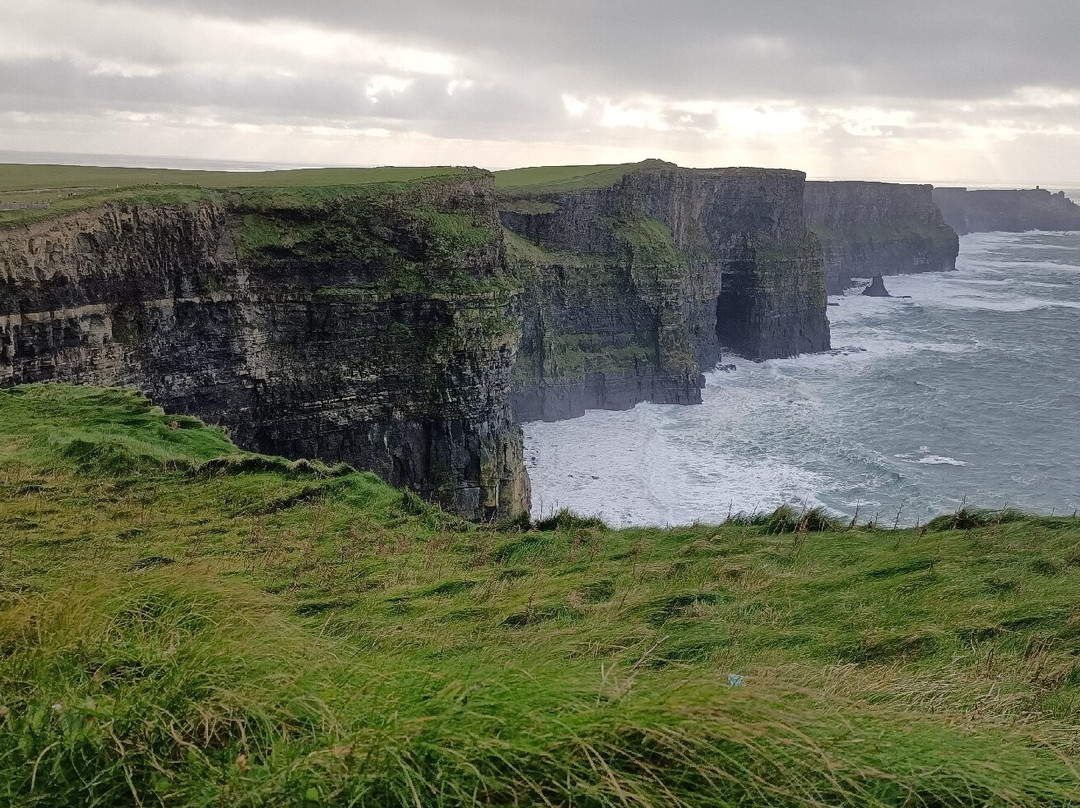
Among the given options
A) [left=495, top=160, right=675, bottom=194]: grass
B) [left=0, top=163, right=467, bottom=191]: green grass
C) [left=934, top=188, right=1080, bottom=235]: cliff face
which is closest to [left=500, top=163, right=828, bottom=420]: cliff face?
[left=495, top=160, right=675, bottom=194]: grass

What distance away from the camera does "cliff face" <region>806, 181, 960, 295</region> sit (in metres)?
96.6

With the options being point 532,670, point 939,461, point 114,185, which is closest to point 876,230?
point 939,461

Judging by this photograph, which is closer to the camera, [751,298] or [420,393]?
[420,393]

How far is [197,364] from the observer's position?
24.7 meters

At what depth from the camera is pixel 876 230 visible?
105m

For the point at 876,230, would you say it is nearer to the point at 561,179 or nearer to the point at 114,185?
the point at 561,179

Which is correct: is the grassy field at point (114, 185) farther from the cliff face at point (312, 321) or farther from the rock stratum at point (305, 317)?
the cliff face at point (312, 321)

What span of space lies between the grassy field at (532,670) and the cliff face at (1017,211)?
176087 millimetres

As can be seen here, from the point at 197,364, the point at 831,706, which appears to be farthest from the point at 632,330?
the point at 831,706

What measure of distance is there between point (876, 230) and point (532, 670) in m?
114

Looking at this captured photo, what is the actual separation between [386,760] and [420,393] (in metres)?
26.6

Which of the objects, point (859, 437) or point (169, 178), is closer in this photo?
point (169, 178)

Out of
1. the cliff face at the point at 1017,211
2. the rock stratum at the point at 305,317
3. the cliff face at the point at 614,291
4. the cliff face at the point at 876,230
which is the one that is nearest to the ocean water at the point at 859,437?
the cliff face at the point at 614,291

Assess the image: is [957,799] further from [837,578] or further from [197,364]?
[197,364]
